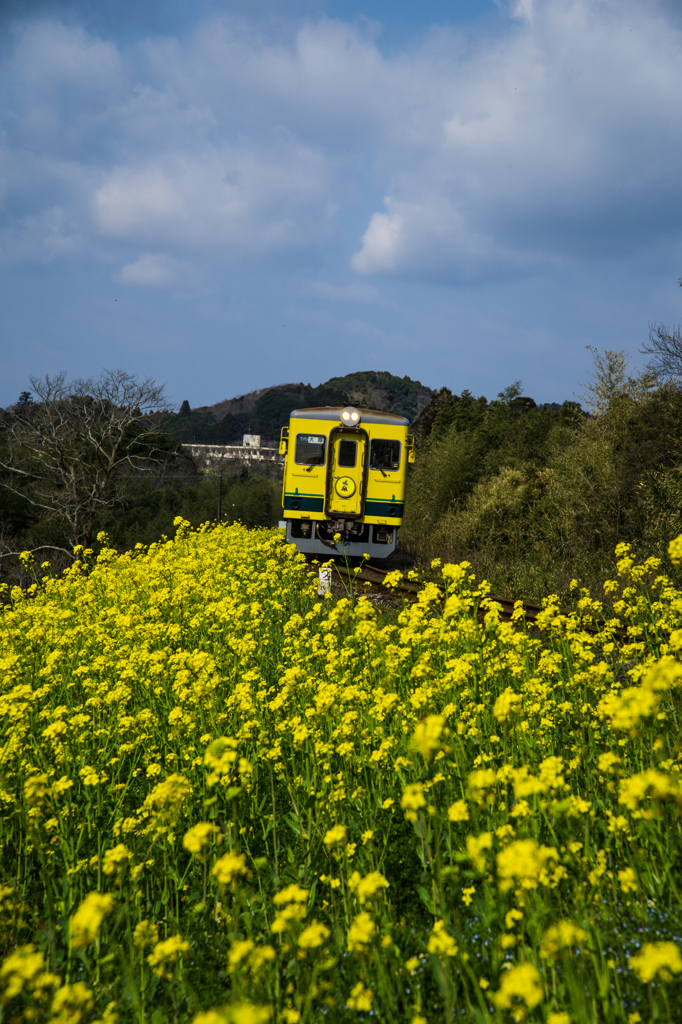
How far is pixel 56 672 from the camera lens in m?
4.41

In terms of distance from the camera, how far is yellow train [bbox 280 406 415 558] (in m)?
11.7

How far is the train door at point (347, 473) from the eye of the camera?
1173cm

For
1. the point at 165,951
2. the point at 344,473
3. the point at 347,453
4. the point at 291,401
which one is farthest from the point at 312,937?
the point at 291,401

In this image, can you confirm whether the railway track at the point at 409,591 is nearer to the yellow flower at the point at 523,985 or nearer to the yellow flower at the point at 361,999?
the yellow flower at the point at 361,999

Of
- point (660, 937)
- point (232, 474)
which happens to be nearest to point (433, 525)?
point (660, 937)

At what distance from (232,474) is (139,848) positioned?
116ft

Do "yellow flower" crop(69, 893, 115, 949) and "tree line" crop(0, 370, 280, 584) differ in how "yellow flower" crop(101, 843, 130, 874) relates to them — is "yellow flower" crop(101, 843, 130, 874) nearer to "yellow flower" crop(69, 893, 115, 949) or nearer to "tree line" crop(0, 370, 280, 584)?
"yellow flower" crop(69, 893, 115, 949)

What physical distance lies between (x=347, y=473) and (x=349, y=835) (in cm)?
950

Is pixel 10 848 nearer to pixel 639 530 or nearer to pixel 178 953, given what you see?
pixel 178 953

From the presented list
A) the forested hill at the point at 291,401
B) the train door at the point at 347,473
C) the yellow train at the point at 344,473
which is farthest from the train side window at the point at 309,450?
the forested hill at the point at 291,401

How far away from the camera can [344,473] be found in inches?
464

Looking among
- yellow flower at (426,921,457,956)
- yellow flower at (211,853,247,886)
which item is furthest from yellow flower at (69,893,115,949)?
yellow flower at (426,921,457,956)

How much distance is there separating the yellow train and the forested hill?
7584 cm

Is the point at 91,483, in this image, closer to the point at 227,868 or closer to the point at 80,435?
the point at 80,435
